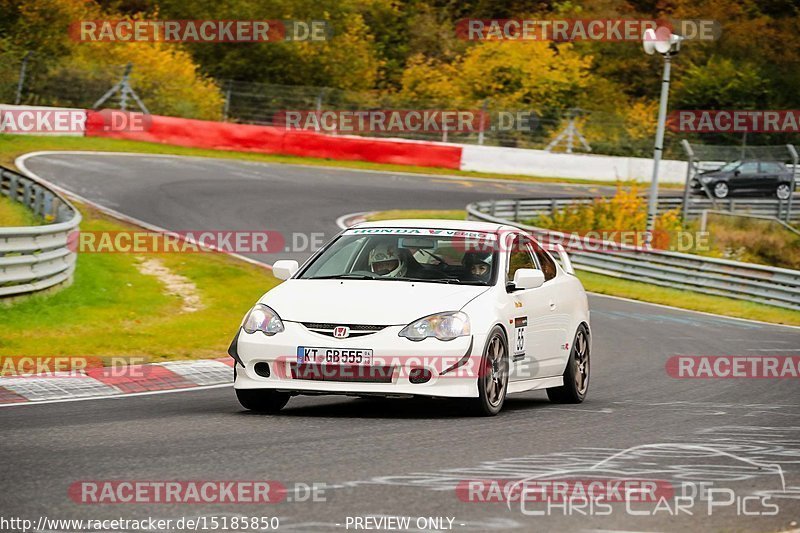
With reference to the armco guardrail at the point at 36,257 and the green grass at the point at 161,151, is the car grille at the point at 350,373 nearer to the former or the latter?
the armco guardrail at the point at 36,257

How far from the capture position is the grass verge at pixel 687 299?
25.0 meters

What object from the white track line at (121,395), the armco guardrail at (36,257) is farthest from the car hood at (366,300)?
the armco guardrail at (36,257)

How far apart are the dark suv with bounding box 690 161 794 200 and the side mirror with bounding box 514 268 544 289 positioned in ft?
112

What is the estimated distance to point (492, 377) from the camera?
32.1 feet

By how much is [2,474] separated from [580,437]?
3.88 metres

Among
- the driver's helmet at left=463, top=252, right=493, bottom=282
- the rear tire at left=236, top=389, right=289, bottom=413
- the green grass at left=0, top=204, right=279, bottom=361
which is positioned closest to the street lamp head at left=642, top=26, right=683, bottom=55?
the green grass at left=0, top=204, right=279, bottom=361

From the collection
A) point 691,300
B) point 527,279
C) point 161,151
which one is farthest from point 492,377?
point 161,151

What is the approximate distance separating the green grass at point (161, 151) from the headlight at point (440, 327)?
24.0 m

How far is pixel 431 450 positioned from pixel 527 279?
259 cm

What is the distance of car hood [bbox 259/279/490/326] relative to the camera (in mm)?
9352

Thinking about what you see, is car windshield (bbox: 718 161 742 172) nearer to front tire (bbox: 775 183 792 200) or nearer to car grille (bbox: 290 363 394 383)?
front tire (bbox: 775 183 792 200)

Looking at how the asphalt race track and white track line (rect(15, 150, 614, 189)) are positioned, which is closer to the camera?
the asphalt race track

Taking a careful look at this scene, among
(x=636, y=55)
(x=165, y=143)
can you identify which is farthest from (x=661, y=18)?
(x=165, y=143)

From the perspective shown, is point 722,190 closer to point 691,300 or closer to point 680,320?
point 691,300
